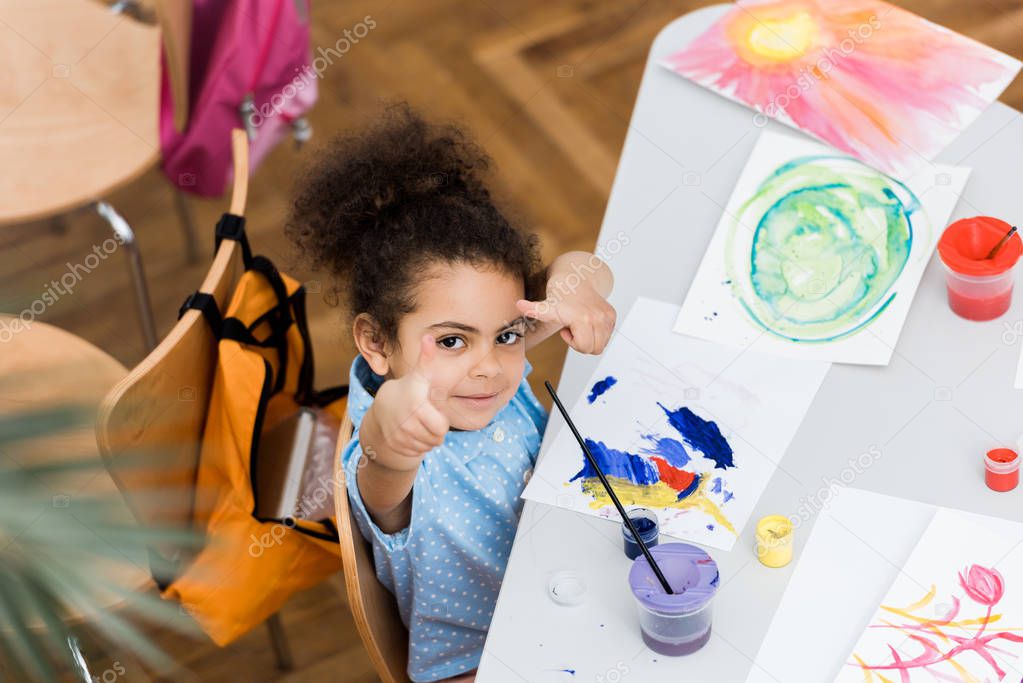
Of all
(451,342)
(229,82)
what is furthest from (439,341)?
(229,82)

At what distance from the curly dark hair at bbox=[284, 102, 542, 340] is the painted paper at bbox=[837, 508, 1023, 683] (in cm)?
52

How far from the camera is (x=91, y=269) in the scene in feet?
8.50

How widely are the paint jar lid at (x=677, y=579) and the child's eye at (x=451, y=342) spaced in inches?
12.1

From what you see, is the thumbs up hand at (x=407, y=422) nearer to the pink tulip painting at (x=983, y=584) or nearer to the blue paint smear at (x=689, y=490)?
the blue paint smear at (x=689, y=490)

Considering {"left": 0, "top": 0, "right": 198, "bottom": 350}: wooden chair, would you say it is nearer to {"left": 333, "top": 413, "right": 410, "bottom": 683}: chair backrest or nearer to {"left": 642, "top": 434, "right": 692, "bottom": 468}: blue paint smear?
{"left": 333, "top": 413, "right": 410, "bottom": 683}: chair backrest

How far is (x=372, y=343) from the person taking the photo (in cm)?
137

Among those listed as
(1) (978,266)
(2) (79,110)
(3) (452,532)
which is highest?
(1) (978,266)

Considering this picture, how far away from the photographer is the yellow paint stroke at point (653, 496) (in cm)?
122

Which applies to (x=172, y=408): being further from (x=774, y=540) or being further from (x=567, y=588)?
(x=774, y=540)

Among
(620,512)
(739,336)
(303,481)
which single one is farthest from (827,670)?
(303,481)

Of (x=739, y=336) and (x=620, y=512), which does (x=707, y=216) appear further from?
(x=620, y=512)

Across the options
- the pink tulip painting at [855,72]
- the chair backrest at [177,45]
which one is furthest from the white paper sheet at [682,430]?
the chair backrest at [177,45]

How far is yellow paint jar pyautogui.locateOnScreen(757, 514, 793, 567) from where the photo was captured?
114 cm

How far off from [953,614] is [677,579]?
0.24 m
